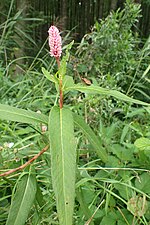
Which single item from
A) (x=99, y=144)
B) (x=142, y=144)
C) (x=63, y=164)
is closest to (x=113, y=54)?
(x=142, y=144)

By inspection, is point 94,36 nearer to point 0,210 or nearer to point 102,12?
point 0,210

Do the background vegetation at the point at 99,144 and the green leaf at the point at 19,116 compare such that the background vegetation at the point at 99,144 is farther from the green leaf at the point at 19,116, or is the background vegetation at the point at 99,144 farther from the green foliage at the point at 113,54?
the green leaf at the point at 19,116

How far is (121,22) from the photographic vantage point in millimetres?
2816

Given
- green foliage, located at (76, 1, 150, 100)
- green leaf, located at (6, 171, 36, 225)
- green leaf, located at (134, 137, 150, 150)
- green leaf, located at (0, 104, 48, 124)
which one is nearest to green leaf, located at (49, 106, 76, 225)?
green leaf, located at (0, 104, 48, 124)

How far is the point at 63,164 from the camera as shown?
0.87 m

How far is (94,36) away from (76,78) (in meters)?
0.48

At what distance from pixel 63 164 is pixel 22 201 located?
0.23 metres

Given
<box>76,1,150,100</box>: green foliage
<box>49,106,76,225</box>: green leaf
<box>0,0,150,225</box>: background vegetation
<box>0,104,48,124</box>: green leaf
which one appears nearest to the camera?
<box>49,106,76,225</box>: green leaf

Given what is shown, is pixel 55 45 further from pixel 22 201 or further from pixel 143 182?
pixel 143 182

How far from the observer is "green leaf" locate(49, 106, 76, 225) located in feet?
2.75

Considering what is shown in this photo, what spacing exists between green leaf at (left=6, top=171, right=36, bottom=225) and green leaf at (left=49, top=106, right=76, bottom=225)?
0.21 meters

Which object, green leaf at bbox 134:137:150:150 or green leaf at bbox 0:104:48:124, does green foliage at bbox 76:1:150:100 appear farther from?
green leaf at bbox 0:104:48:124

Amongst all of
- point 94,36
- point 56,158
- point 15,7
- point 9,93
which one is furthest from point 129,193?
point 15,7

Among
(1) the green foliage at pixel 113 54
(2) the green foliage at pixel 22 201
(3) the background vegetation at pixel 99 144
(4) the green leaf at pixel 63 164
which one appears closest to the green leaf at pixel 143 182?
(3) the background vegetation at pixel 99 144
